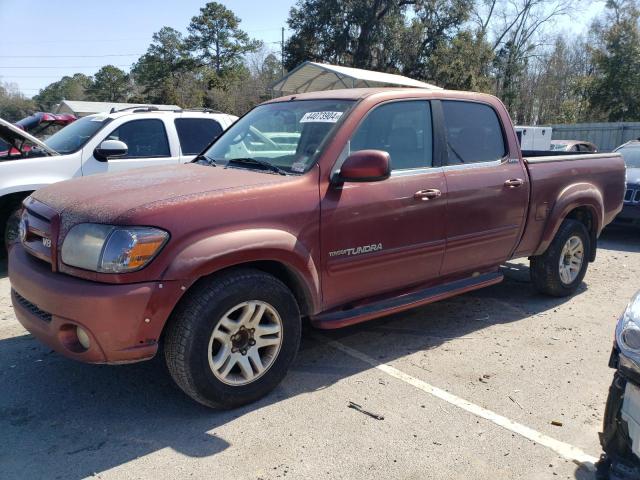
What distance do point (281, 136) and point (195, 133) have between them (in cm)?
364

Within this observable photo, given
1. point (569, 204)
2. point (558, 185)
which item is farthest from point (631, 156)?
point (558, 185)

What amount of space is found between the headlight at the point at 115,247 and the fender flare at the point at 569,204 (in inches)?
148

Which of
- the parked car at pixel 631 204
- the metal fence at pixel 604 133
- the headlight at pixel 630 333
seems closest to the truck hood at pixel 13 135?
the headlight at pixel 630 333

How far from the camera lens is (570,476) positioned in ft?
9.33

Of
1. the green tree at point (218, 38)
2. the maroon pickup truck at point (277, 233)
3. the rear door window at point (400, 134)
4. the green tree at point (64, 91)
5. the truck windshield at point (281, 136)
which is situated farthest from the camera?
the green tree at point (64, 91)

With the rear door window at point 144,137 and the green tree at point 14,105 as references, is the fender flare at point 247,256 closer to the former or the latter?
the rear door window at point 144,137

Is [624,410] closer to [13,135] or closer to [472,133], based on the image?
[472,133]

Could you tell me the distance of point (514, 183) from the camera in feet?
15.7

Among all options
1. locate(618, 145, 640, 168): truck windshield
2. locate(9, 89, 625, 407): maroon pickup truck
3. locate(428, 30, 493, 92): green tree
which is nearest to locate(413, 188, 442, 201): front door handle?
locate(9, 89, 625, 407): maroon pickup truck

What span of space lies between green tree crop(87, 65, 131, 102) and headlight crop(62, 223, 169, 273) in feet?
268

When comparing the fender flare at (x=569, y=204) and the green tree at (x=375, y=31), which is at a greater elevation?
the green tree at (x=375, y=31)

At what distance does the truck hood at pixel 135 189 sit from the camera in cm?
310

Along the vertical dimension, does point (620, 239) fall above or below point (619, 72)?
below

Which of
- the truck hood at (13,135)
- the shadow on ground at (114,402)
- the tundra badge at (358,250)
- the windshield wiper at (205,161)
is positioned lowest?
the shadow on ground at (114,402)
